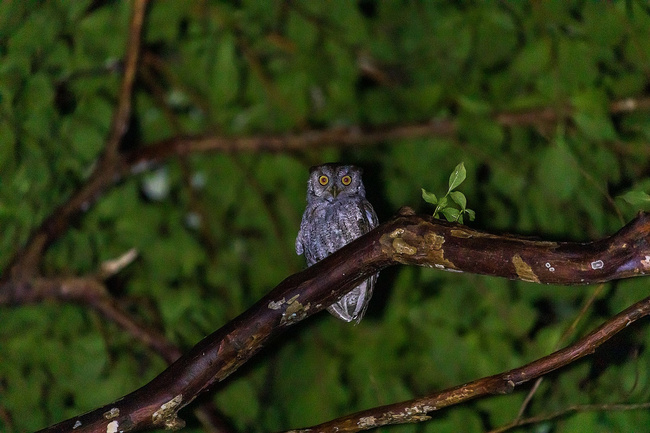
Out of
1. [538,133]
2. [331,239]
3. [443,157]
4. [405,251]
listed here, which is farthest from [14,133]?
[538,133]

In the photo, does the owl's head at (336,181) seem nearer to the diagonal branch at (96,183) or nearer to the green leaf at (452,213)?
the green leaf at (452,213)

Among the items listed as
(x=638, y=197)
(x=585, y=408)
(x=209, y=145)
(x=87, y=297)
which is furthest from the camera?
Result: (x=209, y=145)

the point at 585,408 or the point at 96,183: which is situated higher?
the point at 96,183

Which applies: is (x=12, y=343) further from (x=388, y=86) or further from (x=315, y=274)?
(x=388, y=86)

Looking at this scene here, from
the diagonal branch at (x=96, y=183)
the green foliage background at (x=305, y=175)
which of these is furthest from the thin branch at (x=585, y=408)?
the diagonal branch at (x=96, y=183)

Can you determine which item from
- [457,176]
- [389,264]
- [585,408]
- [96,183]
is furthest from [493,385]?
[96,183]

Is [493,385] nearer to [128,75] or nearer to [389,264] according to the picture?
[389,264]

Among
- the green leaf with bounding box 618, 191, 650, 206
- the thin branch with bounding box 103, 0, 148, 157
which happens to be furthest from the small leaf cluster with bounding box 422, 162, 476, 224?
the thin branch with bounding box 103, 0, 148, 157
